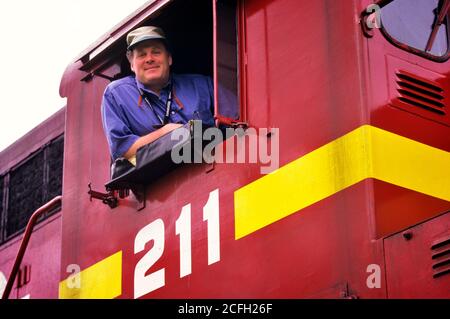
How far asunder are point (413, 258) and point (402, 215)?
569 mm

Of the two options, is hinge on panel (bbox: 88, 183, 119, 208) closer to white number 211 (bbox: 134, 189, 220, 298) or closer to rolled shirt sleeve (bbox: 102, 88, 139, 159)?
rolled shirt sleeve (bbox: 102, 88, 139, 159)

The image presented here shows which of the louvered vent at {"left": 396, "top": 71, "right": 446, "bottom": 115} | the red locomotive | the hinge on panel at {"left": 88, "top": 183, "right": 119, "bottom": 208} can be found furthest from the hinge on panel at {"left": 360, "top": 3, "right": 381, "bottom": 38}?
the hinge on panel at {"left": 88, "top": 183, "right": 119, "bottom": 208}

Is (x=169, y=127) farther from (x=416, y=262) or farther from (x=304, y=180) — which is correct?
(x=416, y=262)

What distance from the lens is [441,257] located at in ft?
14.2

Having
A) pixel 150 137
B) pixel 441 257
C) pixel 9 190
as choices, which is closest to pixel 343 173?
pixel 441 257

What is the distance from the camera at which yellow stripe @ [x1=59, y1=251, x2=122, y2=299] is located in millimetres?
6332

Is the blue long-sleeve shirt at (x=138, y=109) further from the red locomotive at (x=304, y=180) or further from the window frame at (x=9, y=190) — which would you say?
the window frame at (x=9, y=190)

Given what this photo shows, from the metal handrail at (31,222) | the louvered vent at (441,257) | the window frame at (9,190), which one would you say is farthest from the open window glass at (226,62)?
the window frame at (9,190)

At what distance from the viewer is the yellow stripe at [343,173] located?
16.5 feet

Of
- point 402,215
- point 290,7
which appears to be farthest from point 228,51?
point 402,215

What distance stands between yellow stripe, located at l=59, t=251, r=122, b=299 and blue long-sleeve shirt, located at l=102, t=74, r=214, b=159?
65 cm

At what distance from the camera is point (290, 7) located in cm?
572
